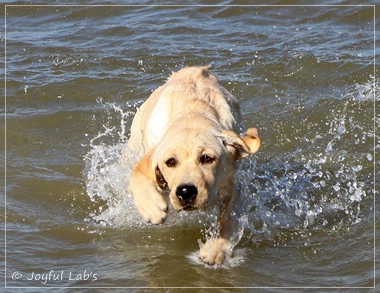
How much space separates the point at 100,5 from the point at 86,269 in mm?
7651

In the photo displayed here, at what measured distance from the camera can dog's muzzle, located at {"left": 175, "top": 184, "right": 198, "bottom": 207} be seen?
621 cm

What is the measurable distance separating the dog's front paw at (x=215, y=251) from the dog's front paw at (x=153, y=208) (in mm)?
649

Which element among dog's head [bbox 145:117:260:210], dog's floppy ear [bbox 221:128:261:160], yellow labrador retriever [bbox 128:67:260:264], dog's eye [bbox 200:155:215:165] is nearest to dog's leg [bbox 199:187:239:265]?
yellow labrador retriever [bbox 128:67:260:264]

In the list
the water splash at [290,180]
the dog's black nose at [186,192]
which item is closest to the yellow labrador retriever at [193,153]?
the dog's black nose at [186,192]

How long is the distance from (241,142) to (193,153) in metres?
0.45

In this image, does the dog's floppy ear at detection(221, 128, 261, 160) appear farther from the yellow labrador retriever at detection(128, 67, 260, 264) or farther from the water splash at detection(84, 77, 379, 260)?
the water splash at detection(84, 77, 379, 260)

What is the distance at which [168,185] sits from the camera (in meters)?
6.58

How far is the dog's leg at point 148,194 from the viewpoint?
6.63m

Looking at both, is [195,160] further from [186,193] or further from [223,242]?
[223,242]

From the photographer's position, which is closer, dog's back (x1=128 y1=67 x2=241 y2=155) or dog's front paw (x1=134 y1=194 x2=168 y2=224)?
dog's front paw (x1=134 y1=194 x2=168 y2=224)

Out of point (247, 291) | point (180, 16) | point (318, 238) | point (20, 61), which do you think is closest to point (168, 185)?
point (247, 291)

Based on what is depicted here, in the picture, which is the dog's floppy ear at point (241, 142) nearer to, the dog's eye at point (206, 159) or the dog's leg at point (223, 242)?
the dog's eye at point (206, 159)

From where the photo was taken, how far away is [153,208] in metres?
6.66

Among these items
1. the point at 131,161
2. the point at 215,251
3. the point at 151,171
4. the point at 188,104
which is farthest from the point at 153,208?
the point at 131,161
